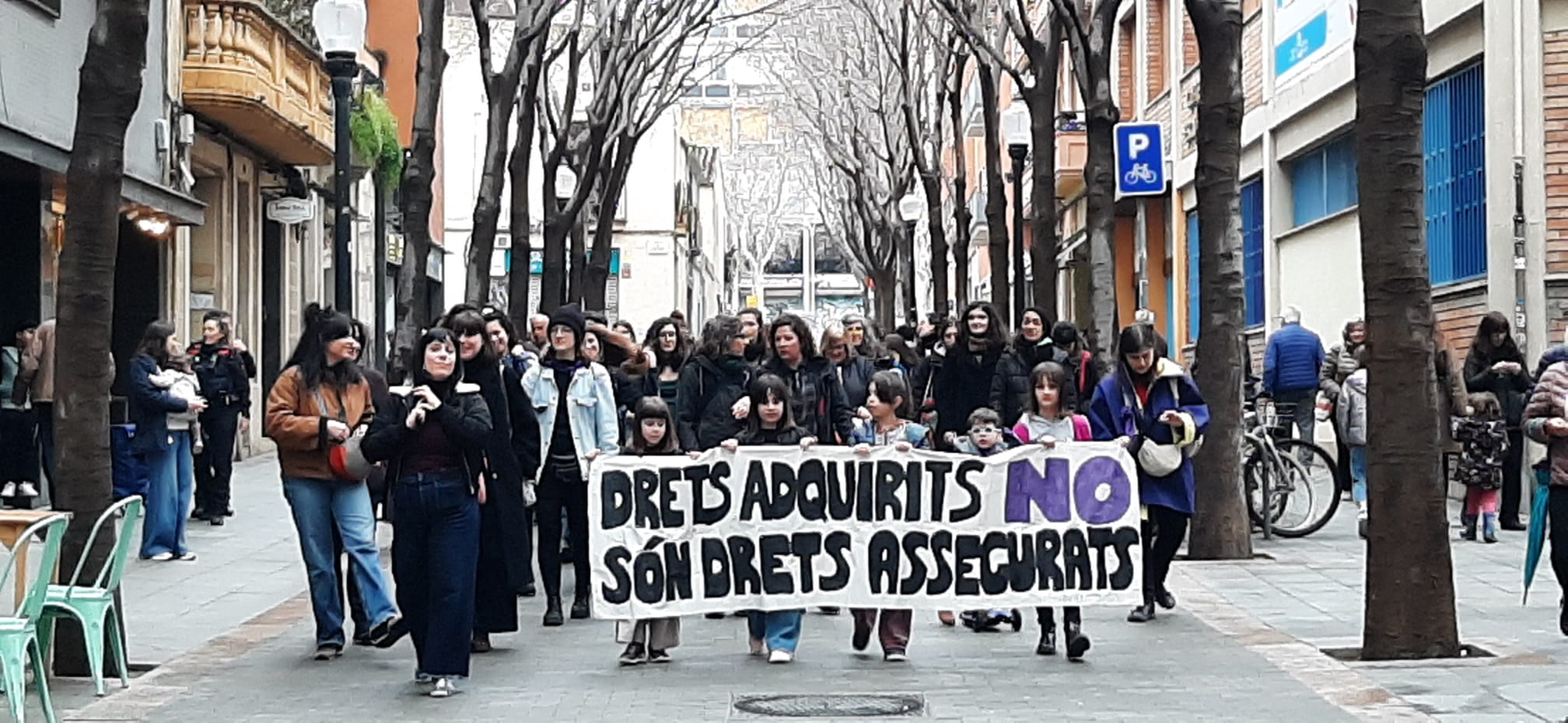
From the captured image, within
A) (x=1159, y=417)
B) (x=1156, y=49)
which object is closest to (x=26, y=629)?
(x=1159, y=417)

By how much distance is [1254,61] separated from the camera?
30.8m

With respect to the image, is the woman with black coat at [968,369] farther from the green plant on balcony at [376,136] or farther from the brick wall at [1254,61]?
the green plant on balcony at [376,136]

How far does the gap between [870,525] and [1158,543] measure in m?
1.99

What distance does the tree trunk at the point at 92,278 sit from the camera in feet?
35.0

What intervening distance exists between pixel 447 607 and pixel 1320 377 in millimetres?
11869

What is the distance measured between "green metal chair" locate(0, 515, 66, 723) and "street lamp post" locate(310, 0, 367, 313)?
9.93m

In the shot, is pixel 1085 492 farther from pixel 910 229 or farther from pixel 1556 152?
pixel 910 229

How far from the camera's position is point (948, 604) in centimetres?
1159

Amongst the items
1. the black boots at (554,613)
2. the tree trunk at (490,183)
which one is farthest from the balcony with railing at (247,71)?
the black boots at (554,613)

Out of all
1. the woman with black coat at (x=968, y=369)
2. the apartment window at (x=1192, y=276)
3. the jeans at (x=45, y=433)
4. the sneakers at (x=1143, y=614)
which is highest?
the apartment window at (x=1192, y=276)

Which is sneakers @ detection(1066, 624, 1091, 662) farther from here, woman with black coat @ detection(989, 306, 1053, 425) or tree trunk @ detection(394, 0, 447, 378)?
tree trunk @ detection(394, 0, 447, 378)

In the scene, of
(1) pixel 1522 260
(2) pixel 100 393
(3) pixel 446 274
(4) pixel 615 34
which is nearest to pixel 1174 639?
(2) pixel 100 393

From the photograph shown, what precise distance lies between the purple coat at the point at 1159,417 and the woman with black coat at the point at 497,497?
10.3 ft

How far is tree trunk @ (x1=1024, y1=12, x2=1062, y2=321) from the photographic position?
78.8 feet
